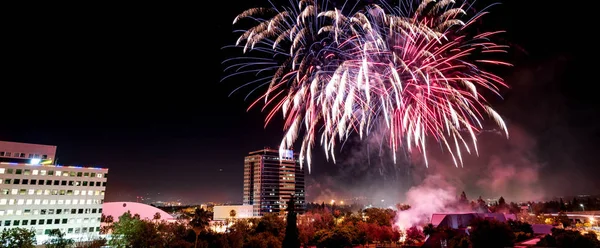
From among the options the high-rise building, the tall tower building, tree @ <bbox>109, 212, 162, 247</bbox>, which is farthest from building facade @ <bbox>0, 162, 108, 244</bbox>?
the tall tower building

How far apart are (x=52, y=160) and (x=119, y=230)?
40599 mm

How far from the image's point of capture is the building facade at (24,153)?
7662 cm

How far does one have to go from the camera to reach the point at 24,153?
259 ft

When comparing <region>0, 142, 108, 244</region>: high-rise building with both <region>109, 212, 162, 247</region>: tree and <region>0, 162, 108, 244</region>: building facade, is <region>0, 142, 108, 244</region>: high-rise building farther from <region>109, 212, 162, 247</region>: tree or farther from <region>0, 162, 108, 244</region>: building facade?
<region>109, 212, 162, 247</region>: tree

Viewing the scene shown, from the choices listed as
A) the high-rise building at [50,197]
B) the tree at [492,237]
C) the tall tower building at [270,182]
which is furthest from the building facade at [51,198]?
the tall tower building at [270,182]

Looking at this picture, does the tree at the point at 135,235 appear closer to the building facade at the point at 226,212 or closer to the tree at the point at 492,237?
the tree at the point at 492,237

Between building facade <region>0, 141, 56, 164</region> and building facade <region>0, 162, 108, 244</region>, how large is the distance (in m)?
4.68

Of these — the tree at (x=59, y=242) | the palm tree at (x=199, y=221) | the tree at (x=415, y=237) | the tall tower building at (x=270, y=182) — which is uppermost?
the tall tower building at (x=270, y=182)

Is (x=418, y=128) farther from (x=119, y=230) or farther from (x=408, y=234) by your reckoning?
(x=119, y=230)

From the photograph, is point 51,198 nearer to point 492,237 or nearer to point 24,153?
point 24,153

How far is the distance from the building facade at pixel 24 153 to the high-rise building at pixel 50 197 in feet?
0.59

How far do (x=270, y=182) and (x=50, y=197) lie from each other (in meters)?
96.5

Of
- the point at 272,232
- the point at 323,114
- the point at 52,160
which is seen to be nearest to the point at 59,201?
the point at 52,160

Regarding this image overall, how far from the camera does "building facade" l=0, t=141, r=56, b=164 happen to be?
7662cm
